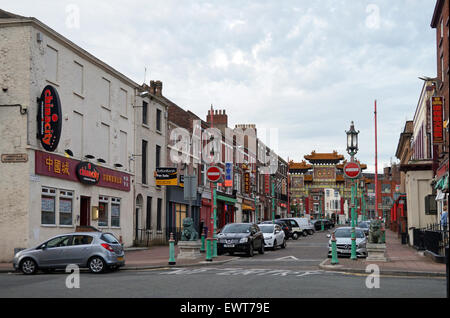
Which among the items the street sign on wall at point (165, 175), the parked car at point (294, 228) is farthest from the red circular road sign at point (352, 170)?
the parked car at point (294, 228)

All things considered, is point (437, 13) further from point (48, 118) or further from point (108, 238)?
point (108, 238)

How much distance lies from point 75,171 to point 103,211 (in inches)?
177

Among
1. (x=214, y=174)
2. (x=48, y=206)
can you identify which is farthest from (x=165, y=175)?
(x=214, y=174)

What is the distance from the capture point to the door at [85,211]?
103 feet

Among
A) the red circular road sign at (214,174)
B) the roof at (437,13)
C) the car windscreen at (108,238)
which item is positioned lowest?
the car windscreen at (108,238)

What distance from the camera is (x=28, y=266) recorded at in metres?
20.0

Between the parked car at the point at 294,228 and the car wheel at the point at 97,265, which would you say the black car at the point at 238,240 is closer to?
the car wheel at the point at 97,265

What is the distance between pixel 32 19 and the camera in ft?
85.2

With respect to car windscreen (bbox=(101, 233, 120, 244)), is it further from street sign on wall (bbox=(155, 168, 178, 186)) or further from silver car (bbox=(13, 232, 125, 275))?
street sign on wall (bbox=(155, 168, 178, 186))

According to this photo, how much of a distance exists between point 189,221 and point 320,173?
105 m

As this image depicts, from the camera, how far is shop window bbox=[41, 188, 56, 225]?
26.8 metres

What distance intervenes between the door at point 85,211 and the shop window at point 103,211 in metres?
1.25

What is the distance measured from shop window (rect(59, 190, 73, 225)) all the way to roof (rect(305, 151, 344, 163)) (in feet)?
335
